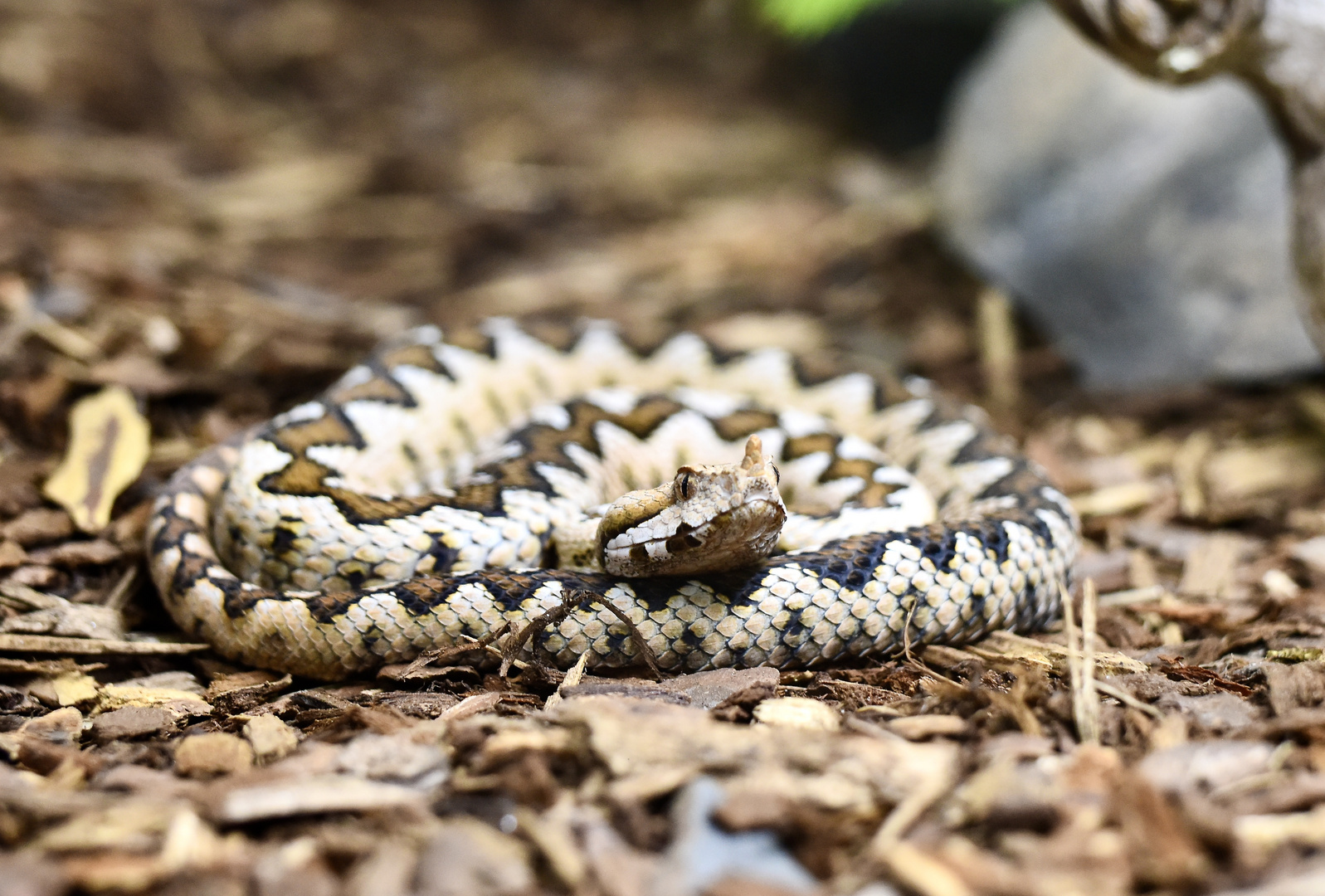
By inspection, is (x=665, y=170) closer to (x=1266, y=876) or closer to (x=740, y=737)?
(x=740, y=737)

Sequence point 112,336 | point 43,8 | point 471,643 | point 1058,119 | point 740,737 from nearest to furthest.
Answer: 1. point 740,737
2. point 471,643
3. point 112,336
4. point 1058,119
5. point 43,8

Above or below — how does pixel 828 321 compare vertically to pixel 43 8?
below

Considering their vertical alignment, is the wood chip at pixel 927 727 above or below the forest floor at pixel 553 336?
below

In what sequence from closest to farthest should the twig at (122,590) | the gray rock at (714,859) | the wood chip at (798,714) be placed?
the gray rock at (714,859) → the wood chip at (798,714) → the twig at (122,590)

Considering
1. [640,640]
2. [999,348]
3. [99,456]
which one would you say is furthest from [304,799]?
[999,348]

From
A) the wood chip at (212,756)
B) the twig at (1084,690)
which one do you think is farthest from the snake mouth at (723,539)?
the wood chip at (212,756)

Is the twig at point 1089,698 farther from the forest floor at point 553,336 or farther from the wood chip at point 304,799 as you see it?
the wood chip at point 304,799

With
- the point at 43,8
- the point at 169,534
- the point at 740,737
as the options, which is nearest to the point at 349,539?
the point at 169,534
